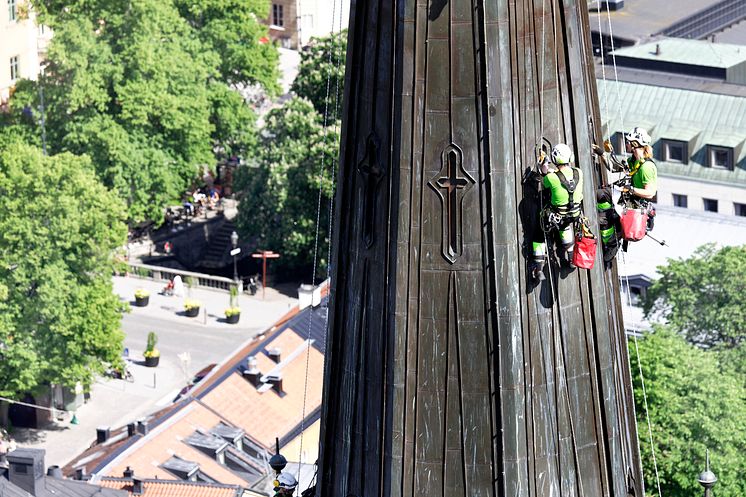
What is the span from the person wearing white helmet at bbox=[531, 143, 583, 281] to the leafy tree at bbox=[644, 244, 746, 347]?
7383cm

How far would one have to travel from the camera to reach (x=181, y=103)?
145 metres

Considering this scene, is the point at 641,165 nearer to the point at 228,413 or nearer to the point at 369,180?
the point at 369,180

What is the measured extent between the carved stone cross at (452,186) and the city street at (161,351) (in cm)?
8388

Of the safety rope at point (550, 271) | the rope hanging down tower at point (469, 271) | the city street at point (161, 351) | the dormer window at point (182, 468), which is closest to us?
the rope hanging down tower at point (469, 271)

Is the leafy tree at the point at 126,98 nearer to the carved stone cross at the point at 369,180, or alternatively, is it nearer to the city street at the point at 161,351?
the city street at the point at 161,351

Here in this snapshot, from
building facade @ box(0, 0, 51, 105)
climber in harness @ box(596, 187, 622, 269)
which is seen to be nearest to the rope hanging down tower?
climber in harness @ box(596, 187, 622, 269)

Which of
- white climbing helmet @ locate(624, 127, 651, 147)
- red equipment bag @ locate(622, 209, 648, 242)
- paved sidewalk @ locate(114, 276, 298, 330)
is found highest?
paved sidewalk @ locate(114, 276, 298, 330)

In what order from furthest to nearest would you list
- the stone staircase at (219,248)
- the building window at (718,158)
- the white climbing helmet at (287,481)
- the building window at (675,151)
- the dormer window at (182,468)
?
the stone staircase at (219,248), the building window at (675,151), the building window at (718,158), the dormer window at (182,468), the white climbing helmet at (287,481)

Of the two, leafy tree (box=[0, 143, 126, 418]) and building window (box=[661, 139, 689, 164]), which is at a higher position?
building window (box=[661, 139, 689, 164])

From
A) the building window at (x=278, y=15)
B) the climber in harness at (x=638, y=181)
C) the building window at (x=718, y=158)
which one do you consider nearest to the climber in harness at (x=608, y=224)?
the climber in harness at (x=638, y=181)

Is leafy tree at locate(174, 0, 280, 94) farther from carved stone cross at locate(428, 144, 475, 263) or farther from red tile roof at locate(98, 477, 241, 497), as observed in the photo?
carved stone cross at locate(428, 144, 475, 263)

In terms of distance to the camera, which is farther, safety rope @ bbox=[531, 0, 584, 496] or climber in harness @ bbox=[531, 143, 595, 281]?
safety rope @ bbox=[531, 0, 584, 496]

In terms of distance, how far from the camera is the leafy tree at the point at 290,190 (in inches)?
5522

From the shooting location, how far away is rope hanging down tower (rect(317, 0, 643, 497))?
1147 inches
